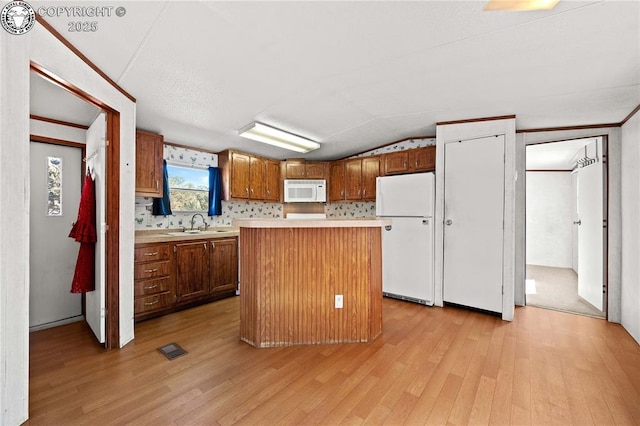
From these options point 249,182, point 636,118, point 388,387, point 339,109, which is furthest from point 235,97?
point 636,118

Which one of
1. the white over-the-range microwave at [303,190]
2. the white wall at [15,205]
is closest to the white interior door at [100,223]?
the white wall at [15,205]

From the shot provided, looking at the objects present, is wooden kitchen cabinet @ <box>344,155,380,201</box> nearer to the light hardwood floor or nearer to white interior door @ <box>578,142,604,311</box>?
the light hardwood floor

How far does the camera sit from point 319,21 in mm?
1692

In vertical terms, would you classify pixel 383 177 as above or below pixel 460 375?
above

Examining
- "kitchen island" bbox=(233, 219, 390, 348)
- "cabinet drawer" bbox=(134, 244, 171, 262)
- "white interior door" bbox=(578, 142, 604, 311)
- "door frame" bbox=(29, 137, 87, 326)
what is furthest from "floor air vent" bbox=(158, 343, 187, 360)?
"white interior door" bbox=(578, 142, 604, 311)

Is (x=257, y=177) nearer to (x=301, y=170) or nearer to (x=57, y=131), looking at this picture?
(x=301, y=170)

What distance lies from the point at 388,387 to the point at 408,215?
95.8 inches

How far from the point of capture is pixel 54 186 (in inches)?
121

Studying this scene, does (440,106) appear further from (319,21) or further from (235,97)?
(235,97)

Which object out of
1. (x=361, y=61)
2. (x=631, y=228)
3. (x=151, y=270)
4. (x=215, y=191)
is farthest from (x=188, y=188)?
(x=631, y=228)

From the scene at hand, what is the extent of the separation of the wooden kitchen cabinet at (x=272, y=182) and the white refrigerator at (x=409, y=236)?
6.41 ft

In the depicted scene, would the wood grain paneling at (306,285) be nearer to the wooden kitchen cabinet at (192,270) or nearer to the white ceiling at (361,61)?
the wooden kitchen cabinet at (192,270)

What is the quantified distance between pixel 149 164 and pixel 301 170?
2504 mm

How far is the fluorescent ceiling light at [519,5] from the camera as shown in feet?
4.90
